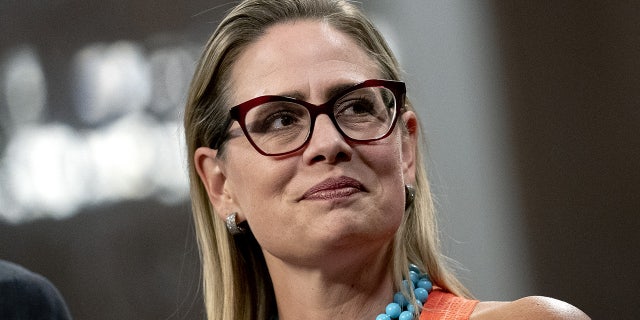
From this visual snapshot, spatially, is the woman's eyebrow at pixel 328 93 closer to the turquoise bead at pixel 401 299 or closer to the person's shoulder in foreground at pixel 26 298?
the turquoise bead at pixel 401 299

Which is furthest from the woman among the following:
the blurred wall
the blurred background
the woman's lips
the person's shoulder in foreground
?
the blurred wall

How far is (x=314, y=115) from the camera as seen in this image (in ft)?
6.71

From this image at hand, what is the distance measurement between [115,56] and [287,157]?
1021mm

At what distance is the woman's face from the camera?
1992 mm

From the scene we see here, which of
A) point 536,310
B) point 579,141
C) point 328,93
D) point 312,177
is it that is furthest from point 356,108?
point 579,141

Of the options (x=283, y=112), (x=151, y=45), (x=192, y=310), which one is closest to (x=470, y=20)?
(x=151, y=45)

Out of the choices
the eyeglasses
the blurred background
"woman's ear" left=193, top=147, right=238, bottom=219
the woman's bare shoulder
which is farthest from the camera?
the blurred background

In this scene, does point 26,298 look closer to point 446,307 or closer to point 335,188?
point 335,188

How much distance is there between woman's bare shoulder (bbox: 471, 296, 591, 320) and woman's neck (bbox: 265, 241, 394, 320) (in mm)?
217

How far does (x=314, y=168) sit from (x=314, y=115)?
0.09 m

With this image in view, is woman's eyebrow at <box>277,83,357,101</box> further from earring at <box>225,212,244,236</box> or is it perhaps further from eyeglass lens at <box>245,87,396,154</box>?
earring at <box>225,212,244,236</box>

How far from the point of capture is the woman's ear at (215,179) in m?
2.27

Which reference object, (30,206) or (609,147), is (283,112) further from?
(609,147)

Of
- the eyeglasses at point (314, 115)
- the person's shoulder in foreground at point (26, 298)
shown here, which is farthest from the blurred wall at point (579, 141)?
the person's shoulder in foreground at point (26, 298)
